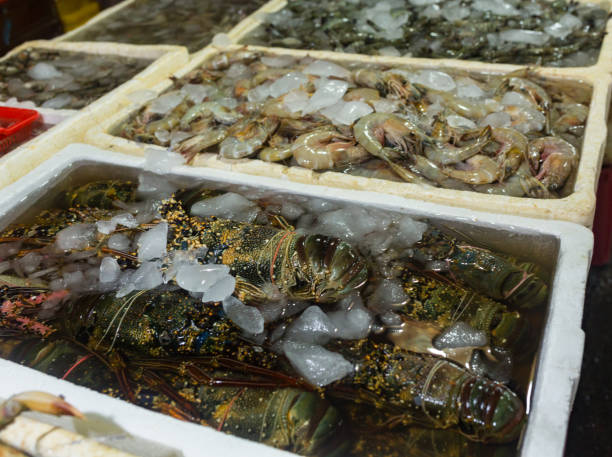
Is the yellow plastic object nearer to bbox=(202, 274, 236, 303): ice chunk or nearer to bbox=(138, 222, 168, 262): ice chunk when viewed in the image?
bbox=(138, 222, 168, 262): ice chunk

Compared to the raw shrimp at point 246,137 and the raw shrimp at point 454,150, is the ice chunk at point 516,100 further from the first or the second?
the raw shrimp at point 246,137

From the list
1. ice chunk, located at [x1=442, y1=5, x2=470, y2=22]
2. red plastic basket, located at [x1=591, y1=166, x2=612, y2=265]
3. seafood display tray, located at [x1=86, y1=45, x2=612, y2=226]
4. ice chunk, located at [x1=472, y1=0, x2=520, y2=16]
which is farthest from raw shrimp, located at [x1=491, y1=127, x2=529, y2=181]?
ice chunk, located at [x1=472, y1=0, x2=520, y2=16]

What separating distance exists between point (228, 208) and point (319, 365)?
826 mm

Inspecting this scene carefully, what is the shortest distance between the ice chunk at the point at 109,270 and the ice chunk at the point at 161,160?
58cm

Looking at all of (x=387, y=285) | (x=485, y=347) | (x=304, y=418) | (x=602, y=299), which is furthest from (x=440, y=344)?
(x=602, y=299)

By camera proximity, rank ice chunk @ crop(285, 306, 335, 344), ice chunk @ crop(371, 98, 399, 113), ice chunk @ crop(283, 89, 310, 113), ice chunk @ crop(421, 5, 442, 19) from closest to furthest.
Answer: ice chunk @ crop(285, 306, 335, 344) → ice chunk @ crop(371, 98, 399, 113) → ice chunk @ crop(283, 89, 310, 113) → ice chunk @ crop(421, 5, 442, 19)

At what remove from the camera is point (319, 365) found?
145 cm

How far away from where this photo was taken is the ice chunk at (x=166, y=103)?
2742mm

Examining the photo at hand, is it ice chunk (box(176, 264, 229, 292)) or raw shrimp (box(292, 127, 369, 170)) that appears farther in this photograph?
raw shrimp (box(292, 127, 369, 170))

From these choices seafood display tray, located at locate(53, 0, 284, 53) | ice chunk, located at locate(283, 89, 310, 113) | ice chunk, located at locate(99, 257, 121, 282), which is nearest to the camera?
ice chunk, located at locate(99, 257, 121, 282)

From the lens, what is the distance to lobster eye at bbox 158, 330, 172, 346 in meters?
1.59

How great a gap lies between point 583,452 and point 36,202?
2786 millimetres

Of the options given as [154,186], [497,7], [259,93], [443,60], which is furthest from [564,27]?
[154,186]

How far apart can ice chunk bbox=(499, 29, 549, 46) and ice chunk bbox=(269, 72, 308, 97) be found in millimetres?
1543
